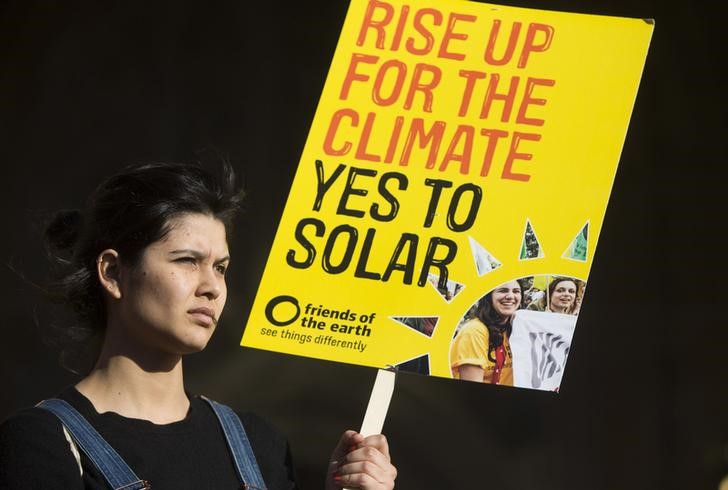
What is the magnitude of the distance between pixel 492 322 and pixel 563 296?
0.12m

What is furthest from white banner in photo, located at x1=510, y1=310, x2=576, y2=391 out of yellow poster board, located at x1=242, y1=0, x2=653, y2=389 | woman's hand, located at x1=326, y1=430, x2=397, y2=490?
woman's hand, located at x1=326, y1=430, x2=397, y2=490

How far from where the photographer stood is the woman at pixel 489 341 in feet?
6.77

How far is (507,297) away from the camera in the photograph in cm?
209

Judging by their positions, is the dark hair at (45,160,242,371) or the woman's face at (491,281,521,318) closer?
the dark hair at (45,160,242,371)

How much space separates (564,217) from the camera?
2072 mm

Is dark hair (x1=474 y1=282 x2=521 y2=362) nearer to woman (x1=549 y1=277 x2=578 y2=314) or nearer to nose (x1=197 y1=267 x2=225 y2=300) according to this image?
woman (x1=549 y1=277 x2=578 y2=314)

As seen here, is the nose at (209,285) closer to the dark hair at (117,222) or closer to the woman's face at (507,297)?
the dark hair at (117,222)

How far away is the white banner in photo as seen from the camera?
80.7 inches

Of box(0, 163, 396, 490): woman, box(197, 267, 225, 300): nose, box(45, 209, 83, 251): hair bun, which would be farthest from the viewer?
box(45, 209, 83, 251): hair bun

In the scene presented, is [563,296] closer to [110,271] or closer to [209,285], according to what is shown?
[209,285]

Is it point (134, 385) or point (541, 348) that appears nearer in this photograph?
point (134, 385)

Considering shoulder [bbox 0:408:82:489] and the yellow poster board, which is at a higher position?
the yellow poster board

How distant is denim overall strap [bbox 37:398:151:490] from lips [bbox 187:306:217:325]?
22 centimetres

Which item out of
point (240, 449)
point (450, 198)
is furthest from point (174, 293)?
point (450, 198)
